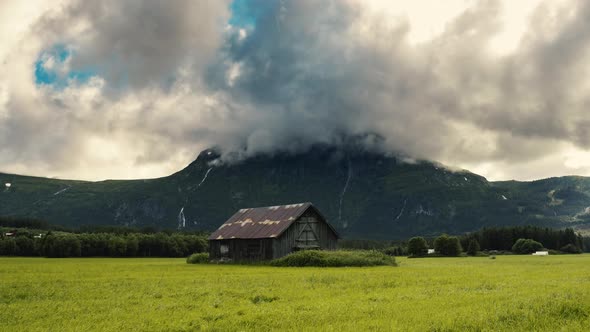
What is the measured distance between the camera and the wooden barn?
75125mm

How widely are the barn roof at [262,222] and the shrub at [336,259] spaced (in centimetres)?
879

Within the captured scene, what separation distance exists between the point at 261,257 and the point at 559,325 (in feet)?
193

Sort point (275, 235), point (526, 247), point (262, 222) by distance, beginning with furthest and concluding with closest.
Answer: point (526, 247)
point (262, 222)
point (275, 235)

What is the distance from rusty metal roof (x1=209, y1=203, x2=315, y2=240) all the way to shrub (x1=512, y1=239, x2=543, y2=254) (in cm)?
10300

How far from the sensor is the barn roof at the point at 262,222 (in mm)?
76062

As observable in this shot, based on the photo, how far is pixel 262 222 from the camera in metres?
80.7

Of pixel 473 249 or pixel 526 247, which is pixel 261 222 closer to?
pixel 473 249

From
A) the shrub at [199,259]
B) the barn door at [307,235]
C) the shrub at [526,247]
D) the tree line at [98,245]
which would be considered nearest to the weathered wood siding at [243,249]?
the shrub at [199,259]

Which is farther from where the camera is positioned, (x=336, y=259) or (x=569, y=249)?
(x=569, y=249)

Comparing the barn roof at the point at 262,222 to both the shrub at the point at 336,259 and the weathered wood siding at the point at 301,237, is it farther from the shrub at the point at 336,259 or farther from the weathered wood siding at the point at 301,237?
the shrub at the point at 336,259

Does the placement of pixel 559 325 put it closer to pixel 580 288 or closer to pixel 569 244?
pixel 580 288

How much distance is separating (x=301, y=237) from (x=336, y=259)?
16243mm

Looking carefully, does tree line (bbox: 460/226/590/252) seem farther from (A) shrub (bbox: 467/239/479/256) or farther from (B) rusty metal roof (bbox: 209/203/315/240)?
(B) rusty metal roof (bbox: 209/203/315/240)

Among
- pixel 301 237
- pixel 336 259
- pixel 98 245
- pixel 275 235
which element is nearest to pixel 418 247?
pixel 301 237
